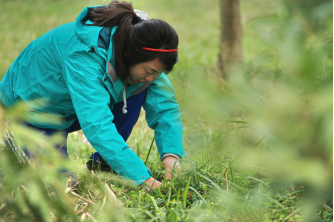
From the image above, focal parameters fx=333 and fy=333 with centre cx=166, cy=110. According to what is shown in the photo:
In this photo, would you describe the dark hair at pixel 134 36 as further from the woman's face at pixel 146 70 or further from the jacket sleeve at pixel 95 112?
the jacket sleeve at pixel 95 112

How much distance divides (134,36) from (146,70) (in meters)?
0.19

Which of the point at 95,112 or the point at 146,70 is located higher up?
the point at 146,70

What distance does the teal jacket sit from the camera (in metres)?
1.64

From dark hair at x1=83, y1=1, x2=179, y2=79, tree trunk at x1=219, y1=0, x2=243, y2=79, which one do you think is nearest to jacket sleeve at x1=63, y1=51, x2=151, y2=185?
dark hair at x1=83, y1=1, x2=179, y2=79

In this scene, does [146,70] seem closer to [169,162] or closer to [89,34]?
[89,34]

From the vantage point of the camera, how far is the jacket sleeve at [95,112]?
1.63 metres

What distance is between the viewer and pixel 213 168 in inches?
74.3

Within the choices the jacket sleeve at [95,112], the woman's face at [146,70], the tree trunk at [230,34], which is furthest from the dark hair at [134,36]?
the tree trunk at [230,34]

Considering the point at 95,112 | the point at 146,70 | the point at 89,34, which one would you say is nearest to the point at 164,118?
the point at 146,70

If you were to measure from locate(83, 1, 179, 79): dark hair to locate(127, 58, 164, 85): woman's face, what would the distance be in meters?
0.02

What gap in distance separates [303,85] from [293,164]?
105 millimetres

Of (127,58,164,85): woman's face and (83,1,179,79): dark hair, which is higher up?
(83,1,179,79): dark hair

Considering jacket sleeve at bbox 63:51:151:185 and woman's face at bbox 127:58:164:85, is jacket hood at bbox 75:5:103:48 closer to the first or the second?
jacket sleeve at bbox 63:51:151:185

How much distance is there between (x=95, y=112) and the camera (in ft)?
5.35
